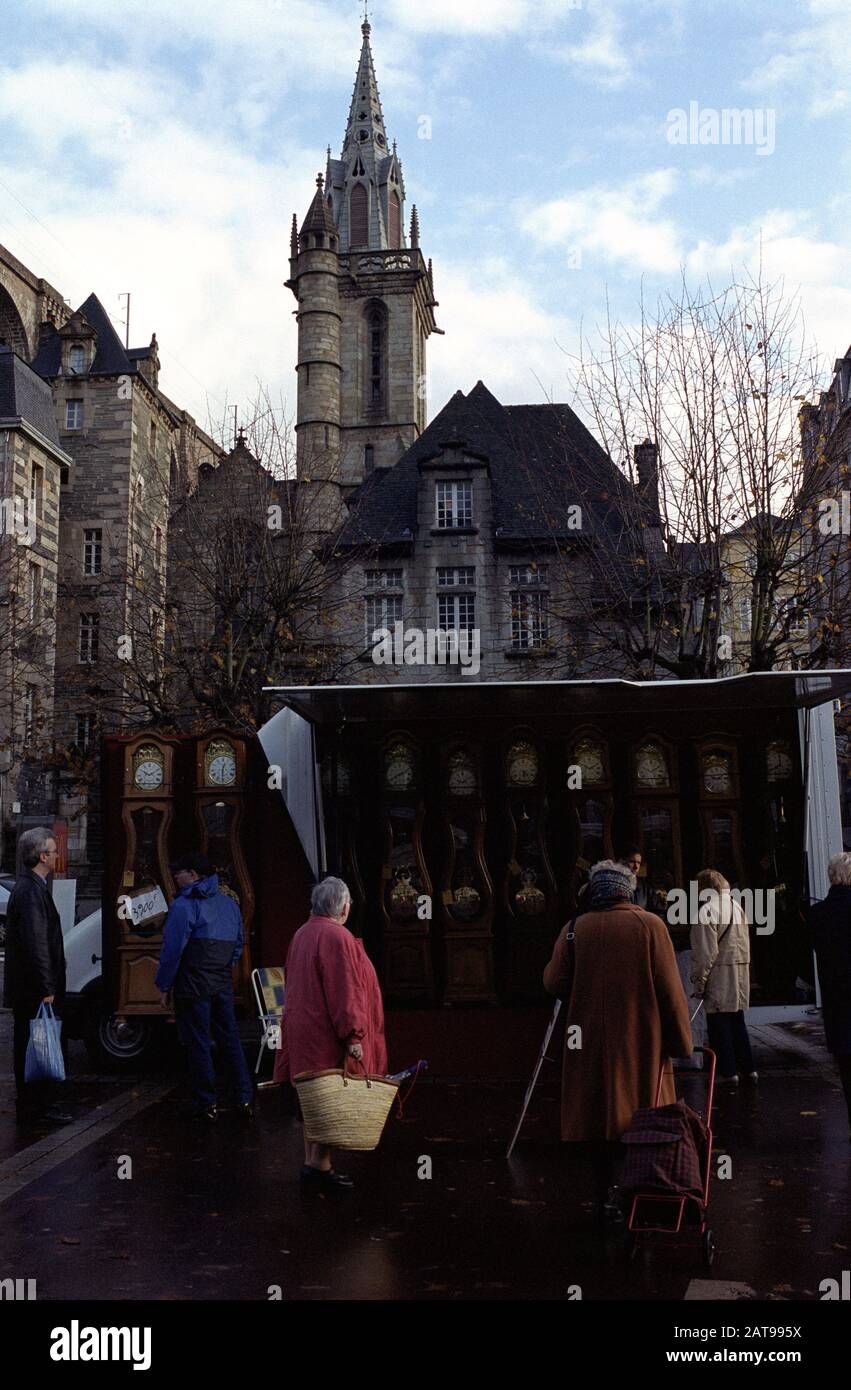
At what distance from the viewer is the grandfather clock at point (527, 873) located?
11.5m

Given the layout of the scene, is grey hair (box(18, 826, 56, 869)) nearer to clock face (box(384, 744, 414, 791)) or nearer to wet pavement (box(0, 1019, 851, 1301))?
wet pavement (box(0, 1019, 851, 1301))

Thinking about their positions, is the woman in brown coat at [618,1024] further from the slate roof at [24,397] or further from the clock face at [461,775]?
the slate roof at [24,397]

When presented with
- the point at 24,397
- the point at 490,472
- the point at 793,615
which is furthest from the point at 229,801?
the point at 24,397

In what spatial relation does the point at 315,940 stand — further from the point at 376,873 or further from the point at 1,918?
the point at 1,918

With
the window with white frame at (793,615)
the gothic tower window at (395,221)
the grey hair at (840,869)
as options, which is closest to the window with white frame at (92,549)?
the gothic tower window at (395,221)

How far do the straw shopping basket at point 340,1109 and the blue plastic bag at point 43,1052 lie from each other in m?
2.66

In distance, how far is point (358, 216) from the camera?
69188mm

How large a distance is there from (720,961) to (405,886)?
112 inches

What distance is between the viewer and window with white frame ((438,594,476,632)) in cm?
3847

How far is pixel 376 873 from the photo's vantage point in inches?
463

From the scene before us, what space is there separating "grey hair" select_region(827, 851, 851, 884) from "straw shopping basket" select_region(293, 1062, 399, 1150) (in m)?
2.87

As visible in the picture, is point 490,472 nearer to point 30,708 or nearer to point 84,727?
point 84,727
